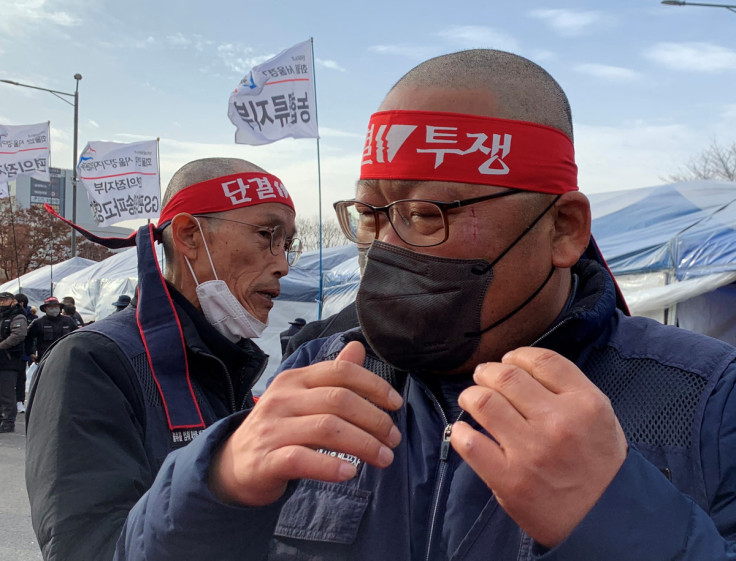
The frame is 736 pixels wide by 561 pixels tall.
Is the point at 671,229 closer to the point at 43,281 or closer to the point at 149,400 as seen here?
the point at 149,400

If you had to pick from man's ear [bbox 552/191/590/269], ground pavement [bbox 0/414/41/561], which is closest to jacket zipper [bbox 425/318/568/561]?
man's ear [bbox 552/191/590/269]

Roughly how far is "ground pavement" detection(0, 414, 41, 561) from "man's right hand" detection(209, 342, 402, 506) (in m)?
5.42

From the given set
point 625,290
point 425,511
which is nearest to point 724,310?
point 625,290

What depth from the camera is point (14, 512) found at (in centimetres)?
677

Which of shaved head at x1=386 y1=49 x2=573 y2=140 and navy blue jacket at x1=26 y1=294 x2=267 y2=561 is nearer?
shaved head at x1=386 y1=49 x2=573 y2=140

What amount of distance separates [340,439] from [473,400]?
0.71 feet

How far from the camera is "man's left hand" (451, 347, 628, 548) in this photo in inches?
36.4

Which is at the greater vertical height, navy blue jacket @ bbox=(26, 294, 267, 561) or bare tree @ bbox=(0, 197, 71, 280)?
bare tree @ bbox=(0, 197, 71, 280)

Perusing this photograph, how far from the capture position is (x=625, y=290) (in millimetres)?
7863

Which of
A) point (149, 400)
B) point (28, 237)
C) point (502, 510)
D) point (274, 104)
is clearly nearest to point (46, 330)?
point (274, 104)

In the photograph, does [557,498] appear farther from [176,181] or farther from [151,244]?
[176,181]

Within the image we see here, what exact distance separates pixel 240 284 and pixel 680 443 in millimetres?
2350

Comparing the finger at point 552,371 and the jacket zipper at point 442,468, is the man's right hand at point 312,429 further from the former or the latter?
the jacket zipper at point 442,468

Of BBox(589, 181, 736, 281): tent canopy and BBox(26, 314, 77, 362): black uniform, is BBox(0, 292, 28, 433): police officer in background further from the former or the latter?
BBox(589, 181, 736, 281): tent canopy
